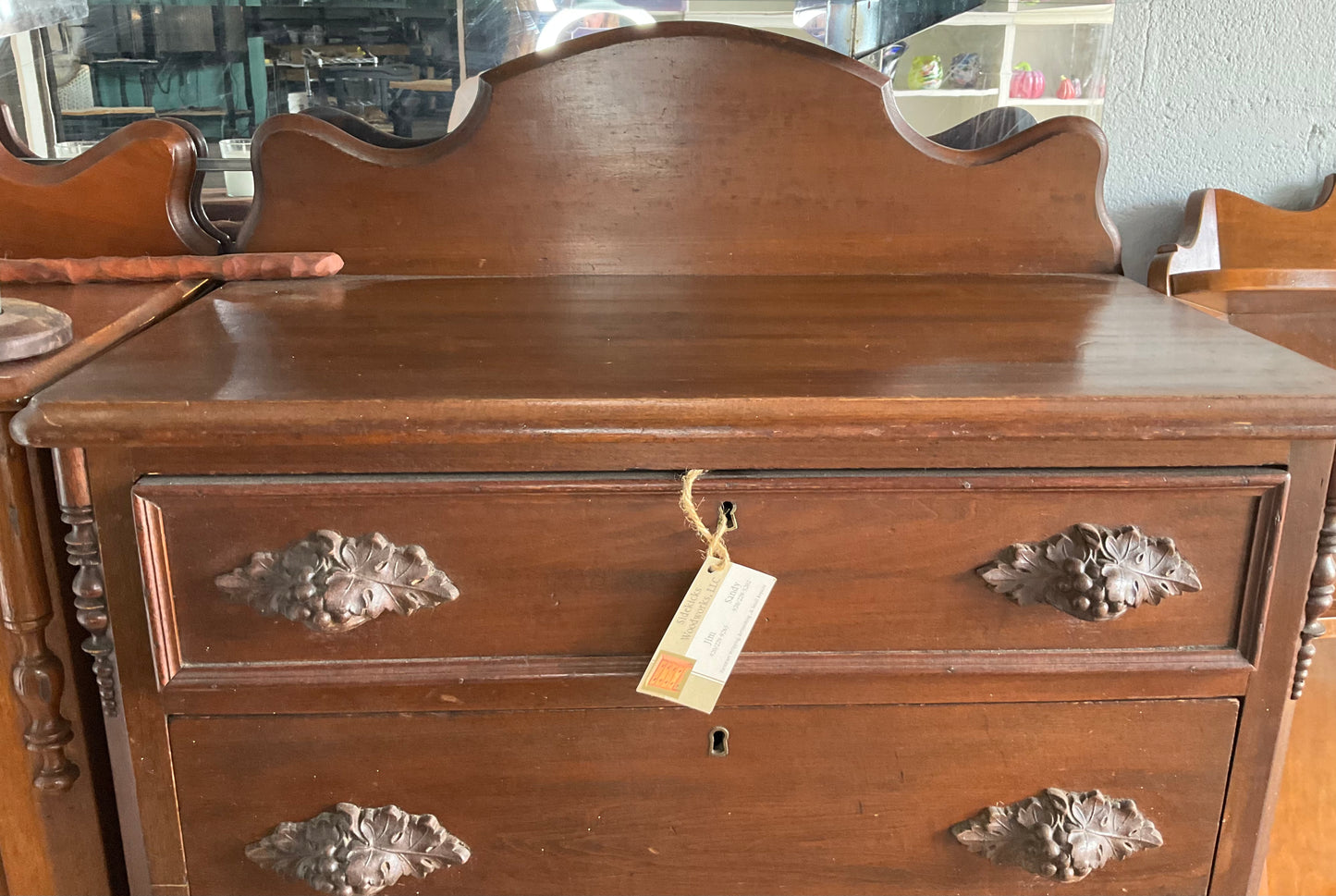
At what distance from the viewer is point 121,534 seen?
0.63 m

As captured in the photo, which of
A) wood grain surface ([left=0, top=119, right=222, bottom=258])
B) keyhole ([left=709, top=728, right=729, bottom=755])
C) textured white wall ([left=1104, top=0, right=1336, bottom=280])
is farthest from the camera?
textured white wall ([left=1104, top=0, right=1336, bottom=280])

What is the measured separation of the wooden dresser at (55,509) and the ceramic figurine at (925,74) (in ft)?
2.36

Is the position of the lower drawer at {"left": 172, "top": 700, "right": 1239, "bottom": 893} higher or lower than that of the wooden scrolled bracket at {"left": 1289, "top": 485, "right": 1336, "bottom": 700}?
lower

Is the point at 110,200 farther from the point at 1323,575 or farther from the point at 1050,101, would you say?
the point at 1323,575

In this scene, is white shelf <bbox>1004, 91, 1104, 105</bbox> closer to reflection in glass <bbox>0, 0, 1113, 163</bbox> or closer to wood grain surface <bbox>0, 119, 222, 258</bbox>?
reflection in glass <bbox>0, 0, 1113, 163</bbox>

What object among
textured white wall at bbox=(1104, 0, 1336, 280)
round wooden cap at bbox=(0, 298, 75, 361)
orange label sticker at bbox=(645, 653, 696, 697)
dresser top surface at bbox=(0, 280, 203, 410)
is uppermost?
textured white wall at bbox=(1104, 0, 1336, 280)

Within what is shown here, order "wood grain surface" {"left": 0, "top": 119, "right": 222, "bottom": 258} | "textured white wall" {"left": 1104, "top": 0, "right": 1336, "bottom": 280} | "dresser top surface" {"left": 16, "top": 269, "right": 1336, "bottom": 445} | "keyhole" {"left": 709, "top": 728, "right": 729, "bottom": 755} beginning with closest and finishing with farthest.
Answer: "dresser top surface" {"left": 16, "top": 269, "right": 1336, "bottom": 445} < "keyhole" {"left": 709, "top": 728, "right": 729, "bottom": 755} < "wood grain surface" {"left": 0, "top": 119, "right": 222, "bottom": 258} < "textured white wall" {"left": 1104, "top": 0, "right": 1336, "bottom": 280}

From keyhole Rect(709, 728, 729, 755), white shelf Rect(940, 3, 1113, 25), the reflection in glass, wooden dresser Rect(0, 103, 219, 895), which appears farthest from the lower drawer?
white shelf Rect(940, 3, 1113, 25)

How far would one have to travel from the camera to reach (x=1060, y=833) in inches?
27.0

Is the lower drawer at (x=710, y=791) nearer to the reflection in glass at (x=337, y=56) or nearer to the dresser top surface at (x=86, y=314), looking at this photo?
the dresser top surface at (x=86, y=314)

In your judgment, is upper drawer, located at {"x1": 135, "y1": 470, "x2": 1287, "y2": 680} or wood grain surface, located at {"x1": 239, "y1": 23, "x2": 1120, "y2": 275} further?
wood grain surface, located at {"x1": 239, "y1": 23, "x2": 1120, "y2": 275}

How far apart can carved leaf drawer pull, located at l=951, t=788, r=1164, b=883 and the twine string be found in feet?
0.88

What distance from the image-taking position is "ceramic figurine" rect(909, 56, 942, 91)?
3.41ft

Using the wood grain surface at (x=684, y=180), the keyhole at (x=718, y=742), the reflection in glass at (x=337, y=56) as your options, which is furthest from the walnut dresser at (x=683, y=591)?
the reflection in glass at (x=337, y=56)
